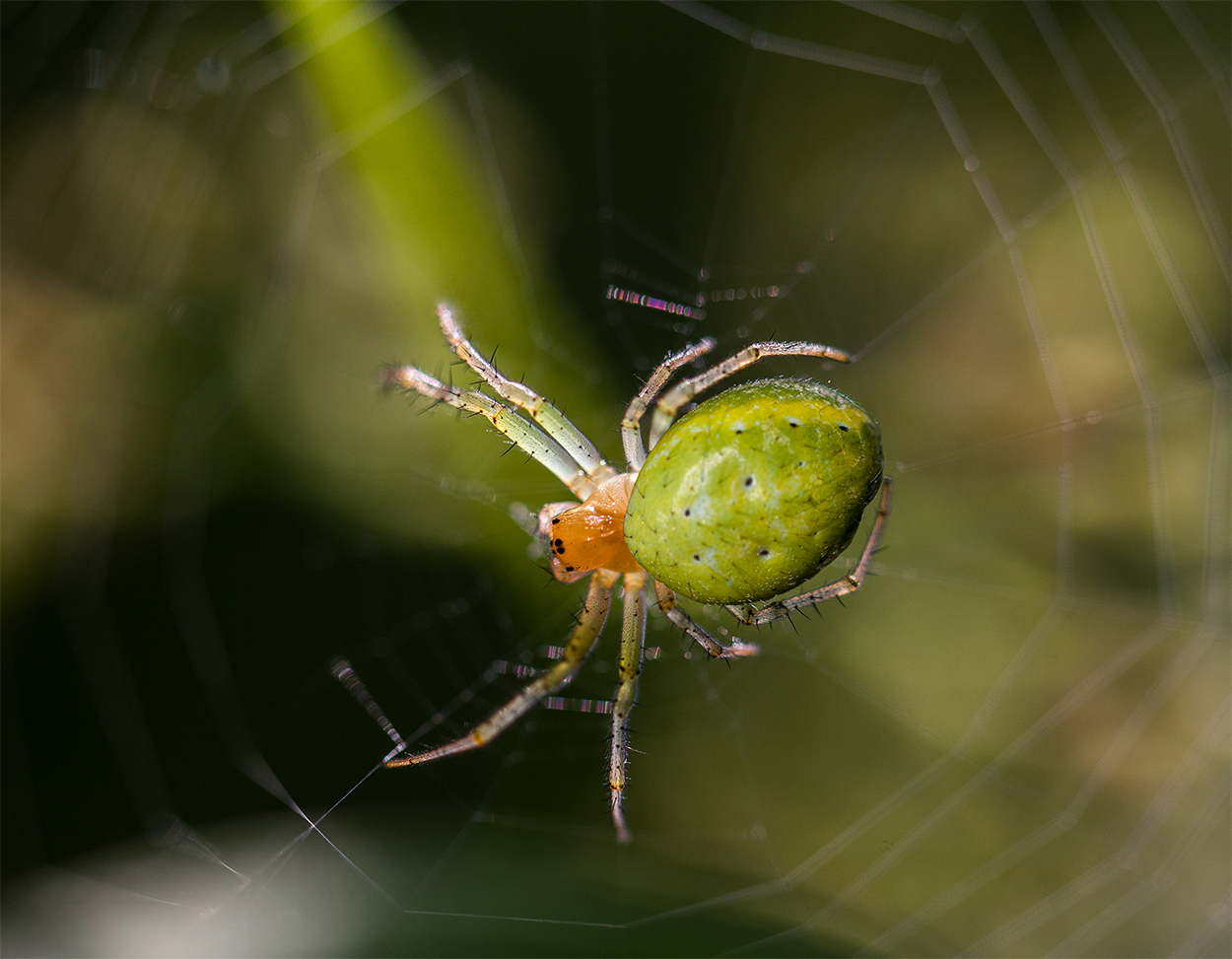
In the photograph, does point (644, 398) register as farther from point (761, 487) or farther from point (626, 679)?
point (626, 679)

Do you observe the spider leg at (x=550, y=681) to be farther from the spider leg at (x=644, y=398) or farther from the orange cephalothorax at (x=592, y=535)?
the spider leg at (x=644, y=398)

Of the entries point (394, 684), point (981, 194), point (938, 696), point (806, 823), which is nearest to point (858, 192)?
point (981, 194)

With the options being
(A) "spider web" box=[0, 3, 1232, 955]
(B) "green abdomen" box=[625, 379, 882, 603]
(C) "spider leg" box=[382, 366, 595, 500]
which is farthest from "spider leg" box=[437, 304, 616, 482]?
(B) "green abdomen" box=[625, 379, 882, 603]

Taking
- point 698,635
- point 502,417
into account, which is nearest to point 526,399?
point 502,417

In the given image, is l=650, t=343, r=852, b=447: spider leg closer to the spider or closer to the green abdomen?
the spider

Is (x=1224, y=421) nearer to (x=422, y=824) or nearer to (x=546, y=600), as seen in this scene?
(x=546, y=600)
